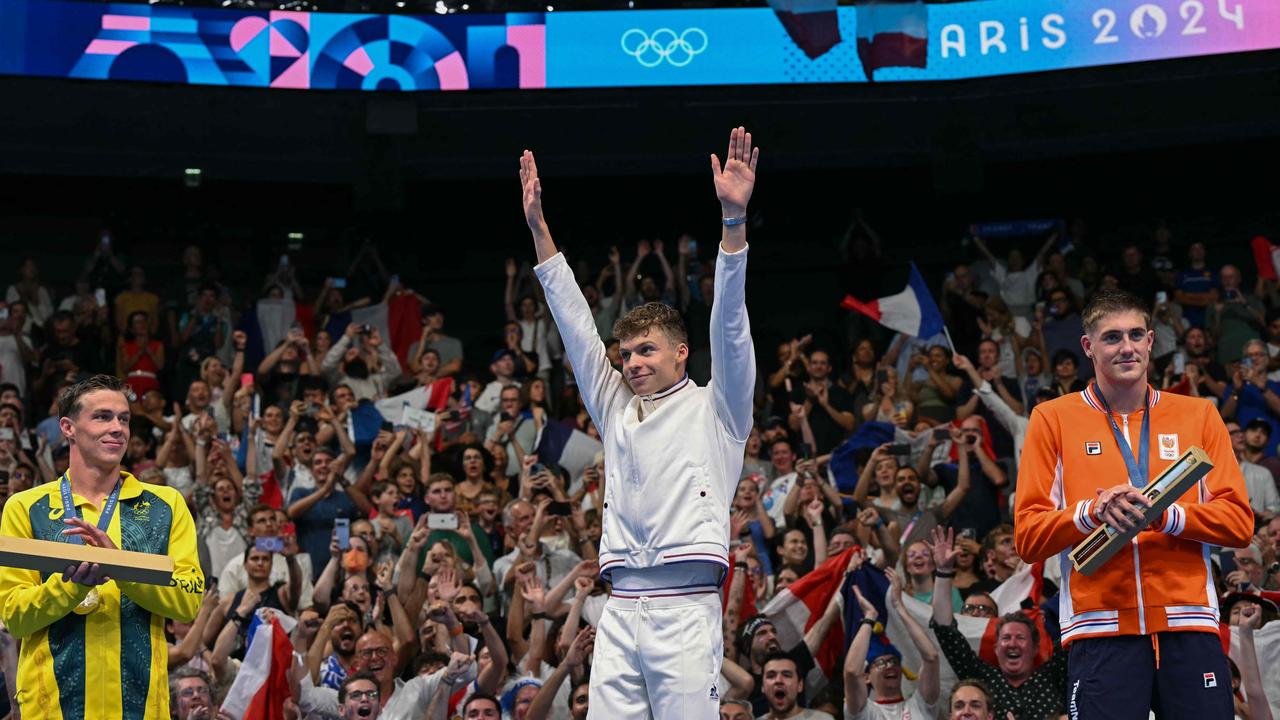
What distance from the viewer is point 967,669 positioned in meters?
7.71

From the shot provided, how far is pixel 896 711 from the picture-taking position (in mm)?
7750

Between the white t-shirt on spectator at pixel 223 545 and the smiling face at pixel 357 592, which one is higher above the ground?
the white t-shirt on spectator at pixel 223 545

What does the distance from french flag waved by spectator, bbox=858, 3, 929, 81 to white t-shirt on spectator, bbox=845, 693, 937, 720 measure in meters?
7.39

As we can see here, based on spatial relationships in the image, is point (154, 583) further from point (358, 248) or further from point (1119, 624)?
point (358, 248)

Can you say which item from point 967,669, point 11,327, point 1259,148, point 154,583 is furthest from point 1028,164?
point 154,583

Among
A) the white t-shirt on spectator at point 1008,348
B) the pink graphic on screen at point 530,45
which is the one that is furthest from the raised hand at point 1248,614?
the pink graphic on screen at point 530,45

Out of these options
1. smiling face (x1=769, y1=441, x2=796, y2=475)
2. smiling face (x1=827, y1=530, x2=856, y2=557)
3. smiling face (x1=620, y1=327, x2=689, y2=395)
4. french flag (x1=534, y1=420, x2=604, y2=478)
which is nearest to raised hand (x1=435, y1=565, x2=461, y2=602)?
smiling face (x1=827, y1=530, x2=856, y2=557)

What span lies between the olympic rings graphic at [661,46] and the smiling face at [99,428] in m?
9.51

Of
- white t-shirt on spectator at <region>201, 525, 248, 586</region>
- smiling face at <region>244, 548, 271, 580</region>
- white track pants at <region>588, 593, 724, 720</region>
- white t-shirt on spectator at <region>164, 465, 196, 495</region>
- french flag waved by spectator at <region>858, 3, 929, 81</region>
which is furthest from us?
french flag waved by spectator at <region>858, 3, 929, 81</region>

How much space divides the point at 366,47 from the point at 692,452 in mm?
9956

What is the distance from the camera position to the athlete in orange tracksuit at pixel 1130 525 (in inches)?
175

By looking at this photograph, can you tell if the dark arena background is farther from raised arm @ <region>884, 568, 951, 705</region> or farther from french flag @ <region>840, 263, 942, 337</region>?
raised arm @ <region>884, 568, 951, 705</region>

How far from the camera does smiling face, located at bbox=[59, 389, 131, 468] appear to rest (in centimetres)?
495

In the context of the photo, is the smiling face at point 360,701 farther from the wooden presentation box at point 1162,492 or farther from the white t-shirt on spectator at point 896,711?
the wooden presentation box at point 1162,492
